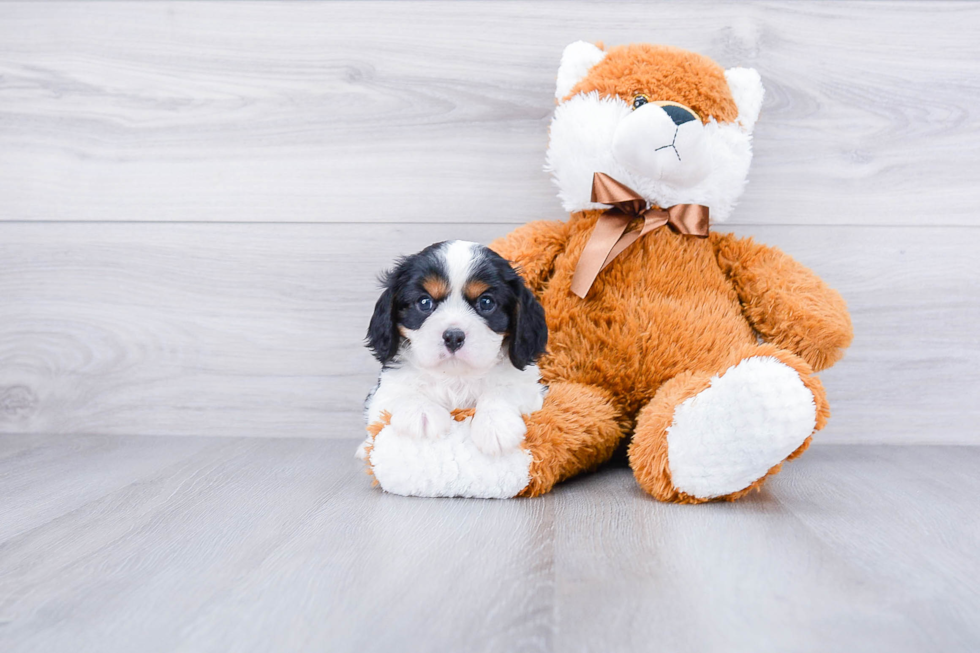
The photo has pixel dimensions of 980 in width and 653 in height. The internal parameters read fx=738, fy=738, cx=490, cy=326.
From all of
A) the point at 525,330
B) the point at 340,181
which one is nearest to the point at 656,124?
the point at 525,330

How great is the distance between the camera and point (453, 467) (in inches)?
44.0

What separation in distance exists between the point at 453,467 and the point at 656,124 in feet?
2.16

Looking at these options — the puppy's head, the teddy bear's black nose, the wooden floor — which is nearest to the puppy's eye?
the puppy's head

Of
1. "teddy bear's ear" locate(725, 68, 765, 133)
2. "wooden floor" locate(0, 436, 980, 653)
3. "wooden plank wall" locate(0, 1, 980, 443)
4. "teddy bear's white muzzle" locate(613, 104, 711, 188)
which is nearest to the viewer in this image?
"wooden floor" locate(0, 436, 980, 653)

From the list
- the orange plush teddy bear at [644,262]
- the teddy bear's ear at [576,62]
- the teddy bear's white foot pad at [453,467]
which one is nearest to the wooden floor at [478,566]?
the teddy bear's white foot pad at [453,467]

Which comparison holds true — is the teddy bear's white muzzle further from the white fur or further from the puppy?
the puppy

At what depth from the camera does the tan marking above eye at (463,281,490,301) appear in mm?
1134

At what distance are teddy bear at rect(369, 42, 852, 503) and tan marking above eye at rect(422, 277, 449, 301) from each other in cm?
20

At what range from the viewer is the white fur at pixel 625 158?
1303mm

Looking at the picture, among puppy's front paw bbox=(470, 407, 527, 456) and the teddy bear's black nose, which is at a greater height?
the teddy bear's black nose

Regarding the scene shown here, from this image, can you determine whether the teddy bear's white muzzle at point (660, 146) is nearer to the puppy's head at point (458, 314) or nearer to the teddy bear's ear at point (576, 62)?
the teddy bear's ear at point (576, 62)

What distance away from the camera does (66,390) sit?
1706 mm

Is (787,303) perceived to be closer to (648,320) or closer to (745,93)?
(648,320)

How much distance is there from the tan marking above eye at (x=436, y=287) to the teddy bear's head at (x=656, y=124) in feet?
1.31
